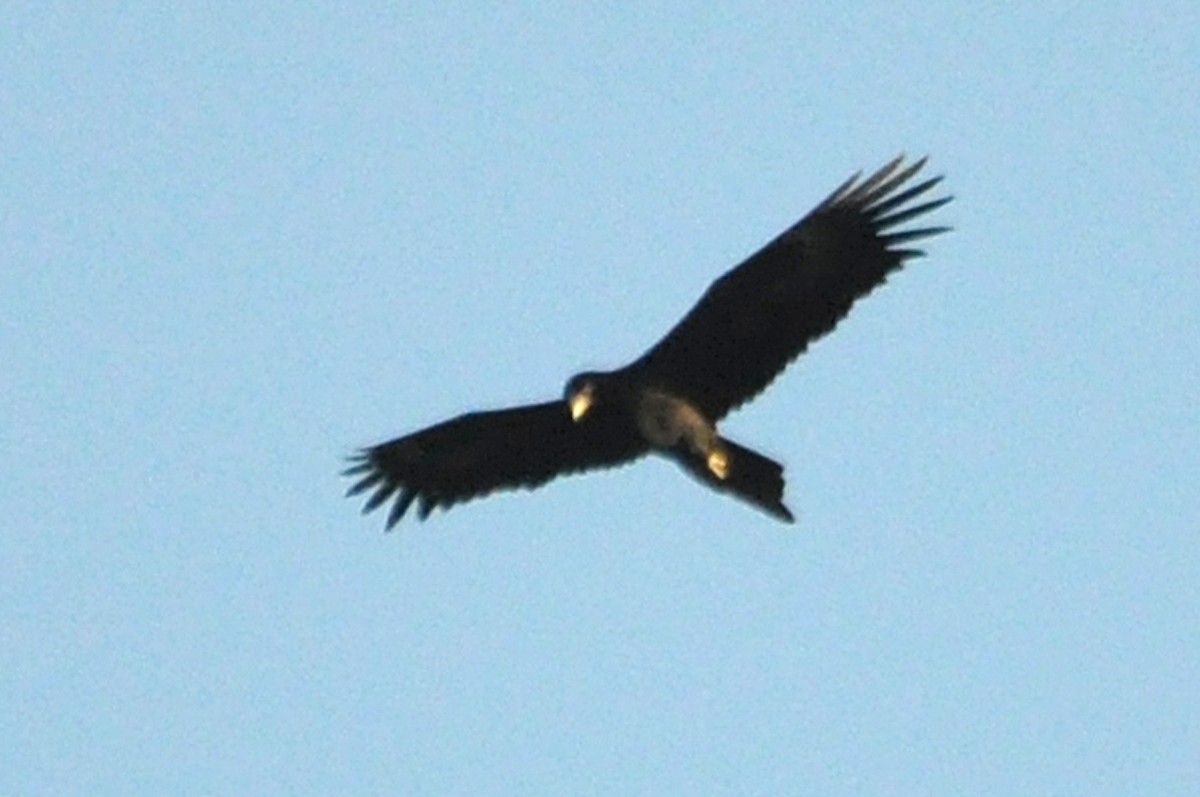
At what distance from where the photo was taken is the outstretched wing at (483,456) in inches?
763

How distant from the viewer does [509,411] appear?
63.4ft

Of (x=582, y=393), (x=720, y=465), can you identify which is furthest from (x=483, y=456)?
(x=720, y=465)

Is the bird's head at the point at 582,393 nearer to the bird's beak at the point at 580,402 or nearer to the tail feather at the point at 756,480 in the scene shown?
the bird's beak at the point at 580,402

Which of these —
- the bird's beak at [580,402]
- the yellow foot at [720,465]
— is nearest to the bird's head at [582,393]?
the bird's beak at [580,402]

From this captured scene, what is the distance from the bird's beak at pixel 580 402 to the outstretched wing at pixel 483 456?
0.50 m

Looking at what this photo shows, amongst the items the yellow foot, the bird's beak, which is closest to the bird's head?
the bird's beak

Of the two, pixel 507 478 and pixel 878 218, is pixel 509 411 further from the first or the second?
pixel 878 218

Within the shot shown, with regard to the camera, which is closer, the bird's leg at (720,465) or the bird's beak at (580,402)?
the bird's leg at (720,465)

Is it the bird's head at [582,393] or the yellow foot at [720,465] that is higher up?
the bird's head at [582,393]

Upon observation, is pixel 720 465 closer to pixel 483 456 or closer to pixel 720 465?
pixel 720 465

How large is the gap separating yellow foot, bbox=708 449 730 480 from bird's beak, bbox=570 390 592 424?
0.84 meters

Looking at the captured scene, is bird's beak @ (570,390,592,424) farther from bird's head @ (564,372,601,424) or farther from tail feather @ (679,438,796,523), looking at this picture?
tail feather @ (679,438,796,523)

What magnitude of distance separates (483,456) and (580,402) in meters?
1.19

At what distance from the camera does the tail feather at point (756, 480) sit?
18.2m
